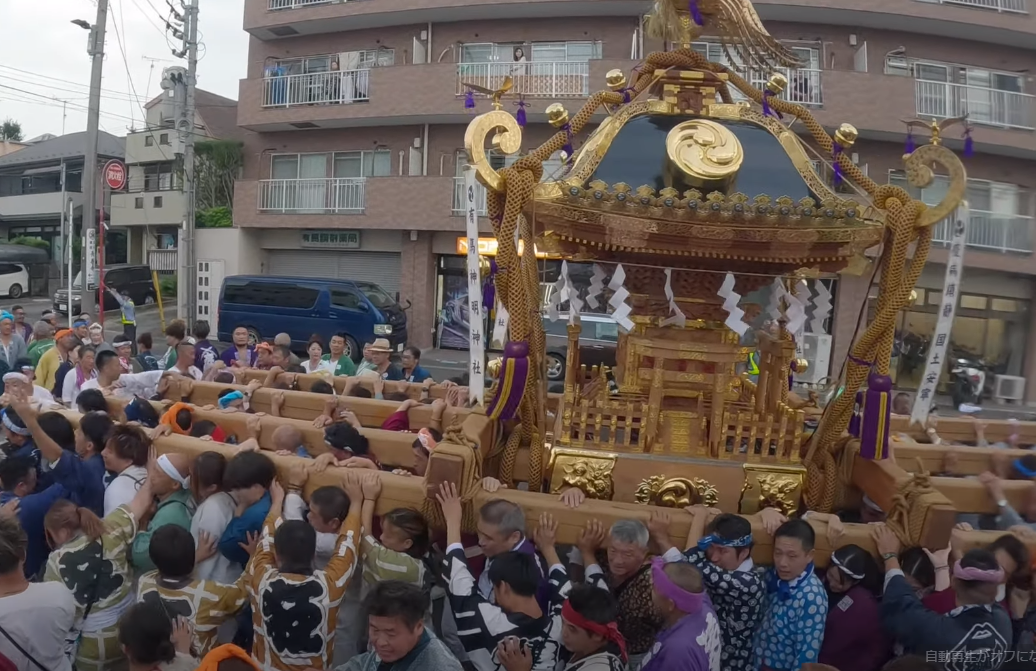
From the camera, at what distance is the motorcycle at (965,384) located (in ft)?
43.9

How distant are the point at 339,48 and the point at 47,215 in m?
19.6

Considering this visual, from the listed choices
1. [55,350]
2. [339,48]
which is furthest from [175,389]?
[339,48]

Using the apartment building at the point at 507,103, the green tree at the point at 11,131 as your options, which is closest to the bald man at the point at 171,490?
the apartment building at the point at 507,103

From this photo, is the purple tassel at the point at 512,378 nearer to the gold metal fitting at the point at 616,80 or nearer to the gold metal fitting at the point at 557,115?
the gold metal fitting at the point at 557,115

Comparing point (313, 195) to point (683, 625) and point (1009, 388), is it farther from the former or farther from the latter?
point (683, 625)

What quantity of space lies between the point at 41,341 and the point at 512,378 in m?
7.18

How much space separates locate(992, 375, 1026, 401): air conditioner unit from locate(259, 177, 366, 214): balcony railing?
15.5 metres

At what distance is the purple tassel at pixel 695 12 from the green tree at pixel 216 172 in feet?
62.6

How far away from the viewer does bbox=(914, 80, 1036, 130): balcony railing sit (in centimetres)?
1479

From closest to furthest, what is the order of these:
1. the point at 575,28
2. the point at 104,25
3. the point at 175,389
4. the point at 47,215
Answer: the point at 175,389
the point at 104,25
the point at 575,28
the point at 47,215

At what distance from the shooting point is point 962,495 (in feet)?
11.6

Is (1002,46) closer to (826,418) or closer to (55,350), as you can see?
(826,418)

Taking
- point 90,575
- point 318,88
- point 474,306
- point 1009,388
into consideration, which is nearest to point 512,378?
point 474,306

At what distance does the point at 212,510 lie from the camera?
10.5ft
